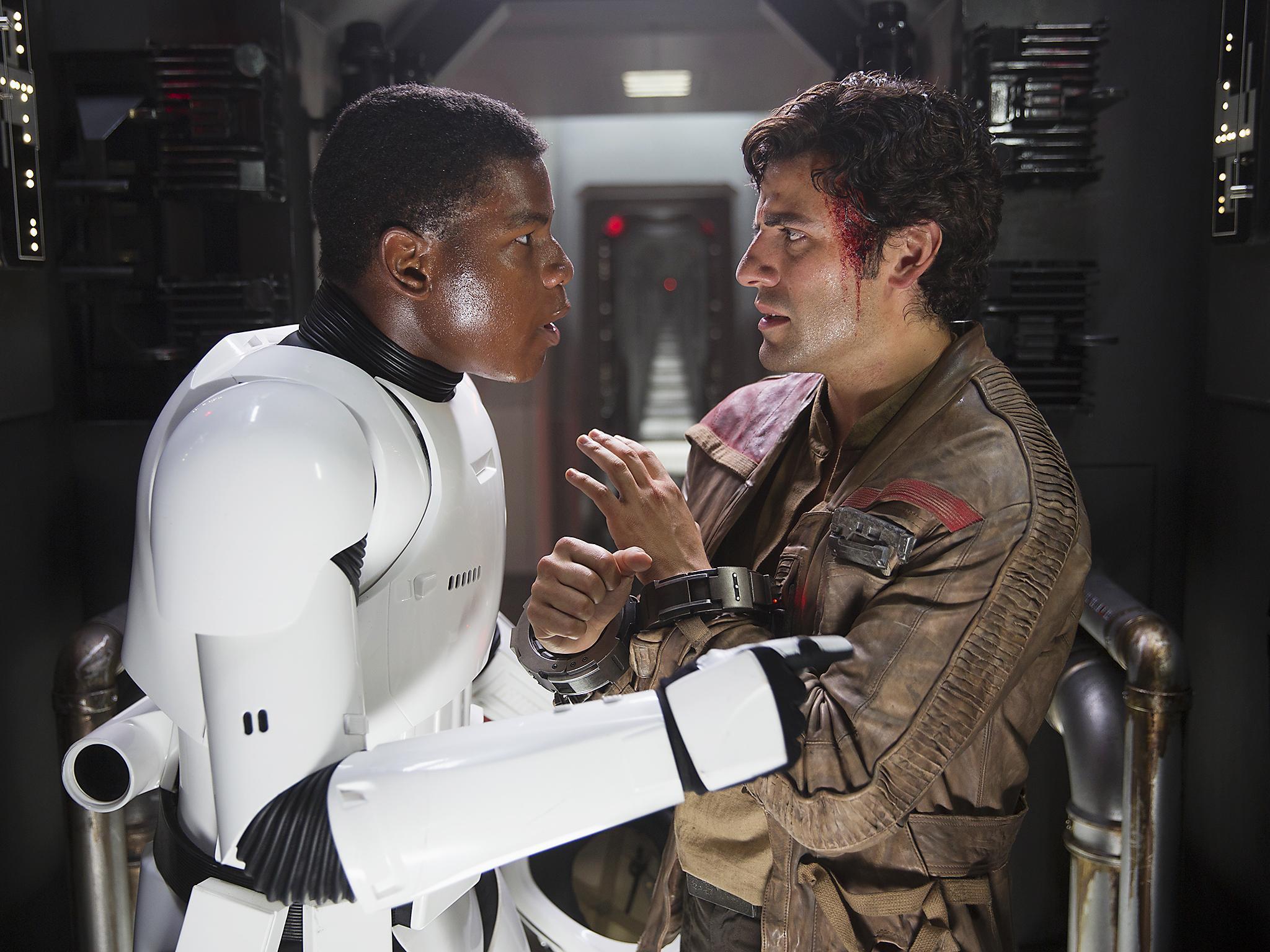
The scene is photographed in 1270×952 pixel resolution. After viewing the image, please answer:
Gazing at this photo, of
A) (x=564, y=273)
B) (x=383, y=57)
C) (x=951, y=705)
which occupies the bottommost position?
(x=951, y=705)

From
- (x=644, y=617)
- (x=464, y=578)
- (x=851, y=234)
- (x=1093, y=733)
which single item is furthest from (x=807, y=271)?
(x=1093, y=733)

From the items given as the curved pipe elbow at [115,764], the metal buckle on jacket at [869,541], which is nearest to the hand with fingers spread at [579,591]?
the metal buckle on jacket at [869,541]

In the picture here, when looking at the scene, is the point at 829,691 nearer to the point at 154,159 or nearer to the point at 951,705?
the point at 951,705

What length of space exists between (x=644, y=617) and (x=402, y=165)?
0.72 m

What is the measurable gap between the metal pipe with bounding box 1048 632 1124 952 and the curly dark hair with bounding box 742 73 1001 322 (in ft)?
3.62

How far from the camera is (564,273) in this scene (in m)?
1.54

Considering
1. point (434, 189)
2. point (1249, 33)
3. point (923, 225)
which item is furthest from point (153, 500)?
point (1249, 33)

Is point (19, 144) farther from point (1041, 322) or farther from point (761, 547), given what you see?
point (1041, 322)

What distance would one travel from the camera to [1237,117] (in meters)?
2.33

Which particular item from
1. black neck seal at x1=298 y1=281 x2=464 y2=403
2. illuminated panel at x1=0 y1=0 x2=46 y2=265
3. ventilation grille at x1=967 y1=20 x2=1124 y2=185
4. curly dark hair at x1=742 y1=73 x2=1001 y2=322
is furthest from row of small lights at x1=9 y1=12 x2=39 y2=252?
ventilation grille at x1=967 y1=20 x2=1124 y2=185

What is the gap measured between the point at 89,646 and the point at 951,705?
6.38 feet

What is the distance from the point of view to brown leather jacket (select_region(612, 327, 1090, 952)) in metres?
1.27

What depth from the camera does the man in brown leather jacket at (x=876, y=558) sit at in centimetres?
129

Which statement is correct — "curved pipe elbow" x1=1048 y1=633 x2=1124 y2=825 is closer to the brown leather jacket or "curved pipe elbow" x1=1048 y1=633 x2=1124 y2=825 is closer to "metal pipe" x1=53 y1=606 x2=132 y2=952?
the brown leather jacket
